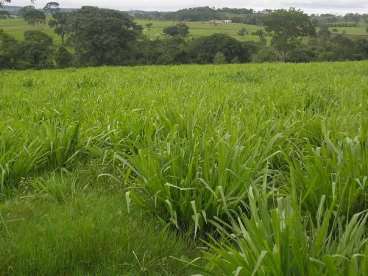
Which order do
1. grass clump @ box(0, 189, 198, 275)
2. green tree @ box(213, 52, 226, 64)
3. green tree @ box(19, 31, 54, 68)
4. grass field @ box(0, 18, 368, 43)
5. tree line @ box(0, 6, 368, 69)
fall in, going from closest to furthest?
1. grass clump @ box(0, 189, 198, 275)
2. green tree @ box(19, 31, 54, 68)
3. tree line @ box(0, 6, 368, 69)
4. green tree @ box(213, 52, 226, 64)
5. grass field @ box(0, 18, 368, 43)

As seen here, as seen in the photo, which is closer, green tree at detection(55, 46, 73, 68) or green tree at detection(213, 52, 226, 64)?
green tree at detection(55, 46, 73, 68)

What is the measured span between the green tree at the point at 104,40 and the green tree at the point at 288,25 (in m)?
18.0

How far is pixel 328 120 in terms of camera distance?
13.8 ft

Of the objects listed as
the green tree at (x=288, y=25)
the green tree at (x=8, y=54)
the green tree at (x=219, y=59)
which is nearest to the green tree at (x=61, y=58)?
the green tree at (x=8, y=54)

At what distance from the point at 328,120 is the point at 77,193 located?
2259mm

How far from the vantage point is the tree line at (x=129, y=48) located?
35.6 m

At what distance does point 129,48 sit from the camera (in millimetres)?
45938

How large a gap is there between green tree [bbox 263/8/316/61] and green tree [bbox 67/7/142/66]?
18031mm

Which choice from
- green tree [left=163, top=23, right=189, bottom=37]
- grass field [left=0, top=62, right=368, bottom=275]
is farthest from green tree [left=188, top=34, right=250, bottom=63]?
→ grass field [left=0, top=62, right=368, bottom=275]

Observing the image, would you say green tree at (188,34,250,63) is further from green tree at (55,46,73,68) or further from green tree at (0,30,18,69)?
green tree at (0,30,18,69)

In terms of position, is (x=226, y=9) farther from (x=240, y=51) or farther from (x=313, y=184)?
(x=313, y=184)

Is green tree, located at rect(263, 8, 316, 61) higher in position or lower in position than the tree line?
higher

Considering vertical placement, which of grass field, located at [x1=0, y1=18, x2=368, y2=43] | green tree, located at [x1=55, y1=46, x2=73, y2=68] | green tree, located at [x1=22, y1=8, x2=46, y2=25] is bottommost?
green tree, located at [x1=55, y1=46, x2=73, y2=68]

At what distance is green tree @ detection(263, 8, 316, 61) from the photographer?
5775 cm
